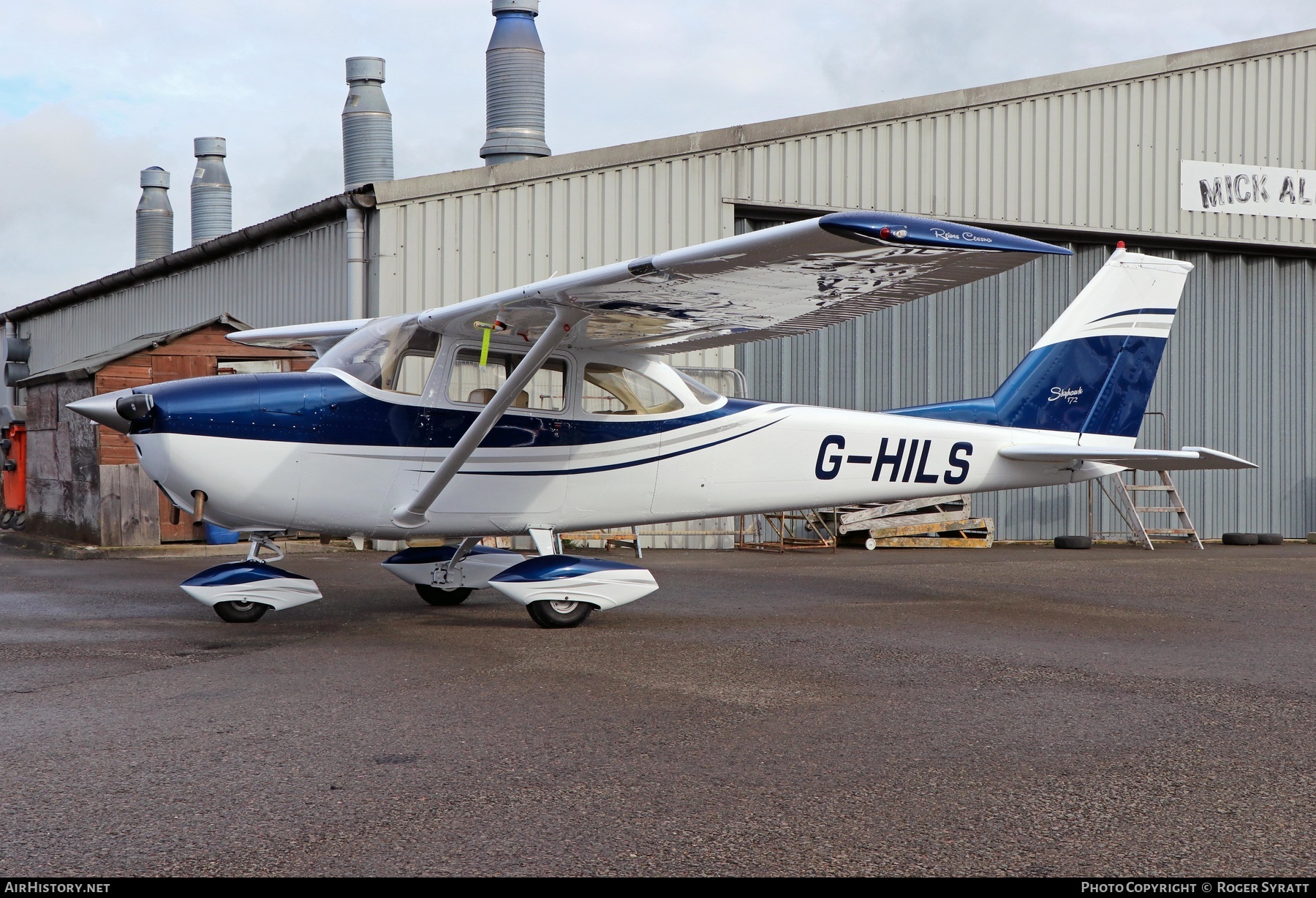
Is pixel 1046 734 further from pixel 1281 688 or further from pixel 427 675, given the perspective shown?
pixel 427 675

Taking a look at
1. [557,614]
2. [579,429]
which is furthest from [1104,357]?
[557,614]

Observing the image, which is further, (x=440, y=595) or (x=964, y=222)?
→ (x=964, y=222)

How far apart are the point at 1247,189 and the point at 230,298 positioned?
50.6ft

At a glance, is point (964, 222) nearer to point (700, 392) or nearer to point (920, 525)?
point (920, 525)

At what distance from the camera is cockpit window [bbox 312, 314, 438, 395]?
722 cm

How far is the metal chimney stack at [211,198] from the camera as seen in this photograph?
2739cm

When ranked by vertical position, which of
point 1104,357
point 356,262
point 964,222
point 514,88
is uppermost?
point 514,88

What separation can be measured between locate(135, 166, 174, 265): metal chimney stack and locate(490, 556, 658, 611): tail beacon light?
25.0m

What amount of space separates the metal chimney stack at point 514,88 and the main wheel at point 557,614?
10616 millimetres

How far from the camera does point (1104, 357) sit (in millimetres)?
9500

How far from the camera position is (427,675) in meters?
5.48

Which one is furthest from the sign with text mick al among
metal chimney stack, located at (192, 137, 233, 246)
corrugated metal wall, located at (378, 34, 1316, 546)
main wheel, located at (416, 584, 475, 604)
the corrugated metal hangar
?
metal chimney stack, located at (192, 137, 233, 246)

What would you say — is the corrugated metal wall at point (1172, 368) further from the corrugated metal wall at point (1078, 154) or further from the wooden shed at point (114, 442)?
the wooden shed at point (114, 442)

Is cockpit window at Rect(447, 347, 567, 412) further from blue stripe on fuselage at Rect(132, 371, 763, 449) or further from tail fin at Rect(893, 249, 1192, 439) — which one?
tail fin at Rect(893, 249, 1192, 439)
